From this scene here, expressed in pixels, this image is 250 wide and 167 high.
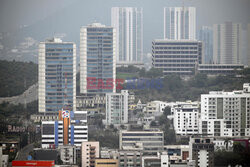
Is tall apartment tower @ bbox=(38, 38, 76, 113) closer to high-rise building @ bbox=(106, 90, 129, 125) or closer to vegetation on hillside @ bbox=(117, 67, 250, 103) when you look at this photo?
high-rise building @ bbox=(106, 90, 129, 125)

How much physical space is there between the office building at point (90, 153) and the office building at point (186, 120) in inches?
201

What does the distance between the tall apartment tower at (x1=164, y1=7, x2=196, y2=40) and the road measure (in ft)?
90.5

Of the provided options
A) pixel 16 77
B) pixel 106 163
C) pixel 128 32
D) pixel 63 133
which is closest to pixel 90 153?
pixel 106 163

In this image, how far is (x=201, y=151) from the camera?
28406 millimetres

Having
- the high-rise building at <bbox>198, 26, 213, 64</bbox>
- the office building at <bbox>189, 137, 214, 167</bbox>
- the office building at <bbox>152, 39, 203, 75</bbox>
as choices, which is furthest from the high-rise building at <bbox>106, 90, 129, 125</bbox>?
the high-rise building at <bbox>198, 26, 213, 64</bbox>

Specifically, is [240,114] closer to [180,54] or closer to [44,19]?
[180,54]

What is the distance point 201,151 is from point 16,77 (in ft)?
50.1

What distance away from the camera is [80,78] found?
40.7 metres

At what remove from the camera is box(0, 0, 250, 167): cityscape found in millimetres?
29453

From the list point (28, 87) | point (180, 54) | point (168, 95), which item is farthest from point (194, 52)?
point (28, 87)

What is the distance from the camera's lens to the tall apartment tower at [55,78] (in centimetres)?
3716

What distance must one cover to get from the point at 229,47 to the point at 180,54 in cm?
1573

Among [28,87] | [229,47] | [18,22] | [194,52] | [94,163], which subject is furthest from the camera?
[229,47]

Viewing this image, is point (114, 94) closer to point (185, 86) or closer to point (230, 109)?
point (230, 109)
